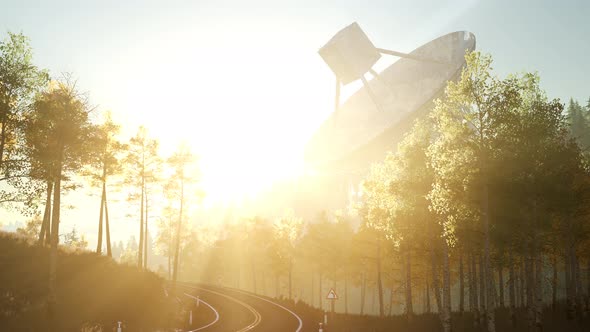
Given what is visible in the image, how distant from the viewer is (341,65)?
5766 cm

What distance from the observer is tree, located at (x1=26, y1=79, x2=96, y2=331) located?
694 inches

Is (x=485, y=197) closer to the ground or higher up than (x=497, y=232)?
higher up

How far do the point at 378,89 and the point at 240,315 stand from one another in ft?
156

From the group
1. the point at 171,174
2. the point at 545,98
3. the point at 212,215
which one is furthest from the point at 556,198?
the point at 212,215

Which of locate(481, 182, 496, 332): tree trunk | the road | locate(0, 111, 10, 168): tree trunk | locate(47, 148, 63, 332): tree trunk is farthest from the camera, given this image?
the road

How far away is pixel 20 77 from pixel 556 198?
26.5 metres

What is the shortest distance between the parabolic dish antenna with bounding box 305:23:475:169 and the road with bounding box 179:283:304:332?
97.3 feet

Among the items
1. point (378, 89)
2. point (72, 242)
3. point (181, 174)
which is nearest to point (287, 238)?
point (181, 174)

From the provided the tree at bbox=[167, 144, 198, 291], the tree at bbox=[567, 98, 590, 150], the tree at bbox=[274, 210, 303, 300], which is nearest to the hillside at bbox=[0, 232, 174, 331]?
the tree at bbox=[167, 144, 198, 291]

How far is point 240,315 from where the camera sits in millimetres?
29703

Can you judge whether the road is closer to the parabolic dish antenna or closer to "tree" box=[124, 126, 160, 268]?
"tree" box=[124, 126, 160, 268]

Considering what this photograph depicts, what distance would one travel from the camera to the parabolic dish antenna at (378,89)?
174ft

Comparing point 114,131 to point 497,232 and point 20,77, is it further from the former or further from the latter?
point 497,232

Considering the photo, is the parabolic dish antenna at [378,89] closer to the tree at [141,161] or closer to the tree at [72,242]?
the tree at [141,161]
